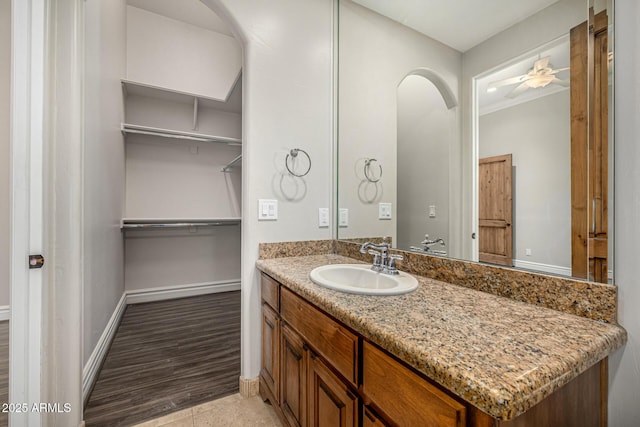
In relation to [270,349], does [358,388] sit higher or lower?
higher

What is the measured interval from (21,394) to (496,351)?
182cm

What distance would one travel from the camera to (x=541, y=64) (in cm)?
95

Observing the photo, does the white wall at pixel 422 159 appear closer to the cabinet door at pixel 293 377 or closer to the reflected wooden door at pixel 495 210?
the reflected wooden door at pixel 495 210

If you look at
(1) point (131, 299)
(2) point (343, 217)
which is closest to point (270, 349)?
(2) point (343, 217)

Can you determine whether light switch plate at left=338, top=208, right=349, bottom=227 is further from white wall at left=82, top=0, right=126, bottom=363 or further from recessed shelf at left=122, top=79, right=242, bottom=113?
recessed shelf at left=122, top=79, right=242, bottom=113

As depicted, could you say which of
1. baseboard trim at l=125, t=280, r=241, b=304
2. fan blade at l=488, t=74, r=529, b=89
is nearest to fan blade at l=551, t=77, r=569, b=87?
fan blade at l=488, t=74, r=529, b=89

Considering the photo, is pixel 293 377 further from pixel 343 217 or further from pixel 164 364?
pixel 164 364

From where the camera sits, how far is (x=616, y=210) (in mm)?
752

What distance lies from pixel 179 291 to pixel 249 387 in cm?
215

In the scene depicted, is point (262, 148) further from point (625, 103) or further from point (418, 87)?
point (625, 103)

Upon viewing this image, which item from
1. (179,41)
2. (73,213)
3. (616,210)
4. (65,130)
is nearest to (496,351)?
(616,210)

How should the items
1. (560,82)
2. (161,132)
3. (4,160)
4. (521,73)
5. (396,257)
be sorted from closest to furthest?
(560,82), (521,73), (396,257), (4,160), (161,132)

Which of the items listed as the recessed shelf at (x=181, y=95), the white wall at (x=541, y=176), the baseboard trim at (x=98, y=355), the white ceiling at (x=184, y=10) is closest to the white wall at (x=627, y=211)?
the white wall at (x=541, y=176)

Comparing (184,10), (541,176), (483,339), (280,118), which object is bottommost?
(483,339)
